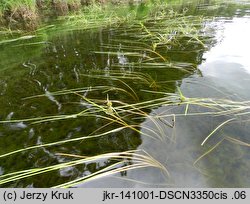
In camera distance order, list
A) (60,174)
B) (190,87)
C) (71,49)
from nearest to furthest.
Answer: (60,174), (190,87), (71,49)

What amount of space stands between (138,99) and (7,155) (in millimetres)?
1569

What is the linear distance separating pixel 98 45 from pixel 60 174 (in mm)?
4147

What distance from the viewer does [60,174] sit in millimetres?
1795

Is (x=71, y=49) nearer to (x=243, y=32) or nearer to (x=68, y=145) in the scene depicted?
(x=68, y=145)

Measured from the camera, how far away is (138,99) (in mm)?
2754

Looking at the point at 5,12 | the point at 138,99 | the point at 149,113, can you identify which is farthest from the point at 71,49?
the point at 5,12

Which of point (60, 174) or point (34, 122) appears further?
point (34, 122)

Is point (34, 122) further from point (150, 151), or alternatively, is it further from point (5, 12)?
point (5, 12)

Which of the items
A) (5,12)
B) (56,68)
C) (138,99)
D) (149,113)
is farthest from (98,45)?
(5,12)

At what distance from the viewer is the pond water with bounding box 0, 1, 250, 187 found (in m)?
1.79

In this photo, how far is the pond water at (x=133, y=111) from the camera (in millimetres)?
1794

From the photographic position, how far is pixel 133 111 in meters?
2.52

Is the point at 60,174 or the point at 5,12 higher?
the point at 5,12

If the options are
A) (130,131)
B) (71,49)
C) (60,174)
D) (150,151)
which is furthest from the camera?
(71,49)
